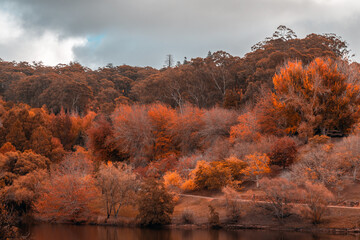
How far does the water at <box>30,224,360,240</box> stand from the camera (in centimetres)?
2703

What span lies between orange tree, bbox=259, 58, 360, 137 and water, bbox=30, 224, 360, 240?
17.2 meters

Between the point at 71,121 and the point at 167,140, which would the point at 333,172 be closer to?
the point at 167,140

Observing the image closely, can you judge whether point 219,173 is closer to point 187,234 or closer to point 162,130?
point 187,234

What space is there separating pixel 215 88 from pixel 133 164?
23.3 meters

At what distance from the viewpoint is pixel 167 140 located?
51.4 m

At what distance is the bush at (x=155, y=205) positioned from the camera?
1255 inches

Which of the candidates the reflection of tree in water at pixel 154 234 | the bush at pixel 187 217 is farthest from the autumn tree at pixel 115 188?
the bush at pixel 187 217

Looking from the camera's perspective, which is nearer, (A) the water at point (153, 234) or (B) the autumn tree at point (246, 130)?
(A) the water at point (153, 234)

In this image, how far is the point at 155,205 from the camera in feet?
105

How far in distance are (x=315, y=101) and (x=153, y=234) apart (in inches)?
998

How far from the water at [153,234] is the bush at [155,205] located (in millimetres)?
1071

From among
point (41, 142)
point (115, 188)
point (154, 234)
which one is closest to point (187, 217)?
point (154, 234)

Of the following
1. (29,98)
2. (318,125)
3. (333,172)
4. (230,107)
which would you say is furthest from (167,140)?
(29,98)

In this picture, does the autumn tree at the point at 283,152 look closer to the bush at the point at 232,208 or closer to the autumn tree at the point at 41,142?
the bush at the point at 232,208
